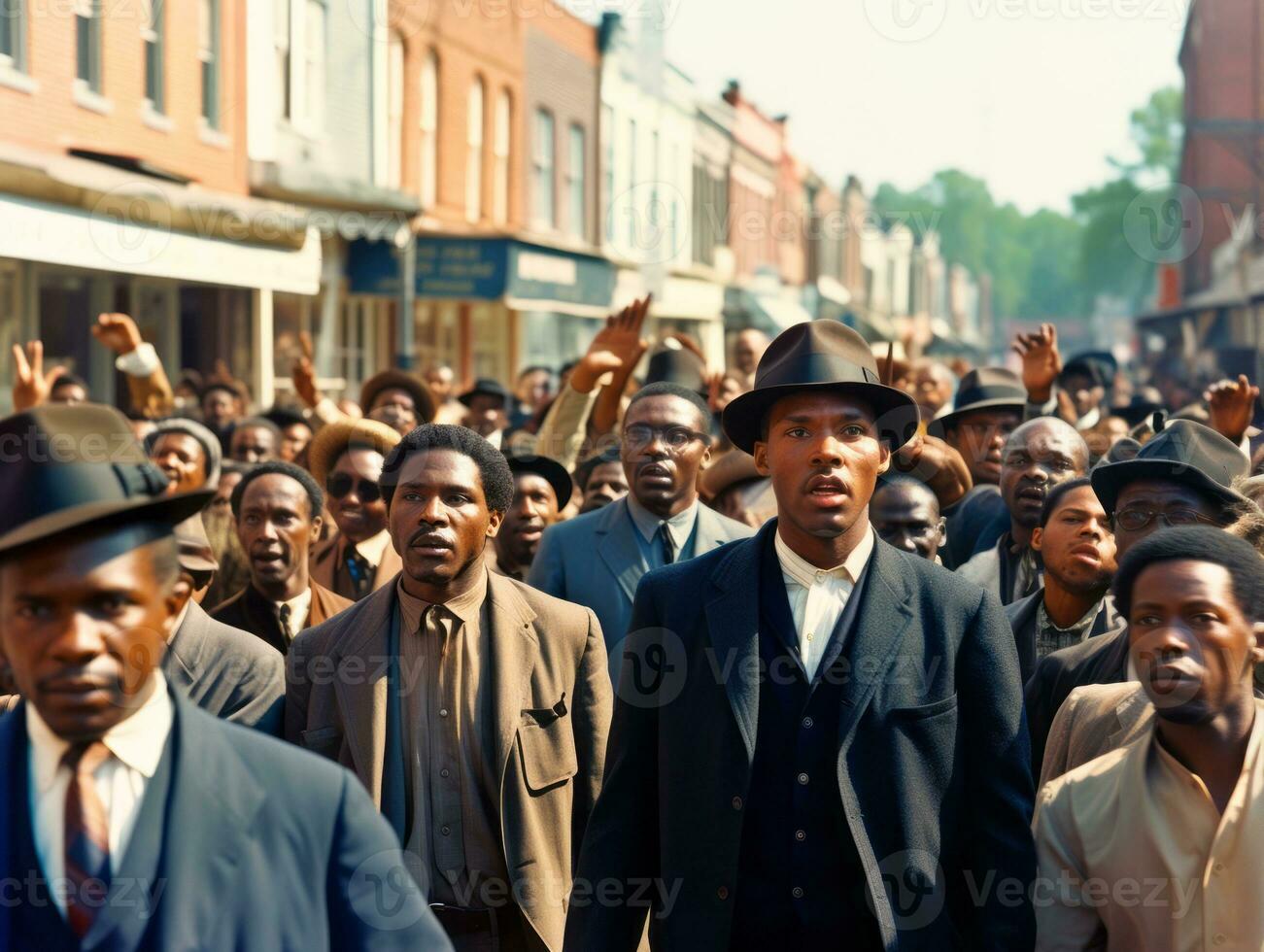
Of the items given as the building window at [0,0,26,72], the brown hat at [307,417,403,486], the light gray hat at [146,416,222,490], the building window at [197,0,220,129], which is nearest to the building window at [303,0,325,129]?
the building window at [197,0,220,129]

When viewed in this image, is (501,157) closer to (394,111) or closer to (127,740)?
(394,111)

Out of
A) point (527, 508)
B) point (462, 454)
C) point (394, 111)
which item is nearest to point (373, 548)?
point (527, 508)

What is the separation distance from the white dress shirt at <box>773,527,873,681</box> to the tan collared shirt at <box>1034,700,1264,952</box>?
0.62 metres

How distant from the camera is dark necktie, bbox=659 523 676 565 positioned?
→ 21.3ft

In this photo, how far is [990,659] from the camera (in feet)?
12.7

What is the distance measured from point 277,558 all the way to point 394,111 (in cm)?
1880

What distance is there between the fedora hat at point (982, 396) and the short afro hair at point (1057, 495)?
2947 millimetres

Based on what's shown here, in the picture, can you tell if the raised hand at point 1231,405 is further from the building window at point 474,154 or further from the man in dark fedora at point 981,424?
the building window at point 474,154

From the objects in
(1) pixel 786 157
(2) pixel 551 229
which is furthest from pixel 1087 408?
(1) pixel 786 157

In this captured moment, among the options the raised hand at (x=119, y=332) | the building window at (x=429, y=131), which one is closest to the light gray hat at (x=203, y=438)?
the raised hand at (x=119, y=332)

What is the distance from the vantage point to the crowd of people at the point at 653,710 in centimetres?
268

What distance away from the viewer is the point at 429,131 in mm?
25469

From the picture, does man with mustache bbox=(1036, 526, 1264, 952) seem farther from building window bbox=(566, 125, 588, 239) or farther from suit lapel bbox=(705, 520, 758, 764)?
building window bbox=(566, 125, 588, 239)

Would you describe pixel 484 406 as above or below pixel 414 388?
below
